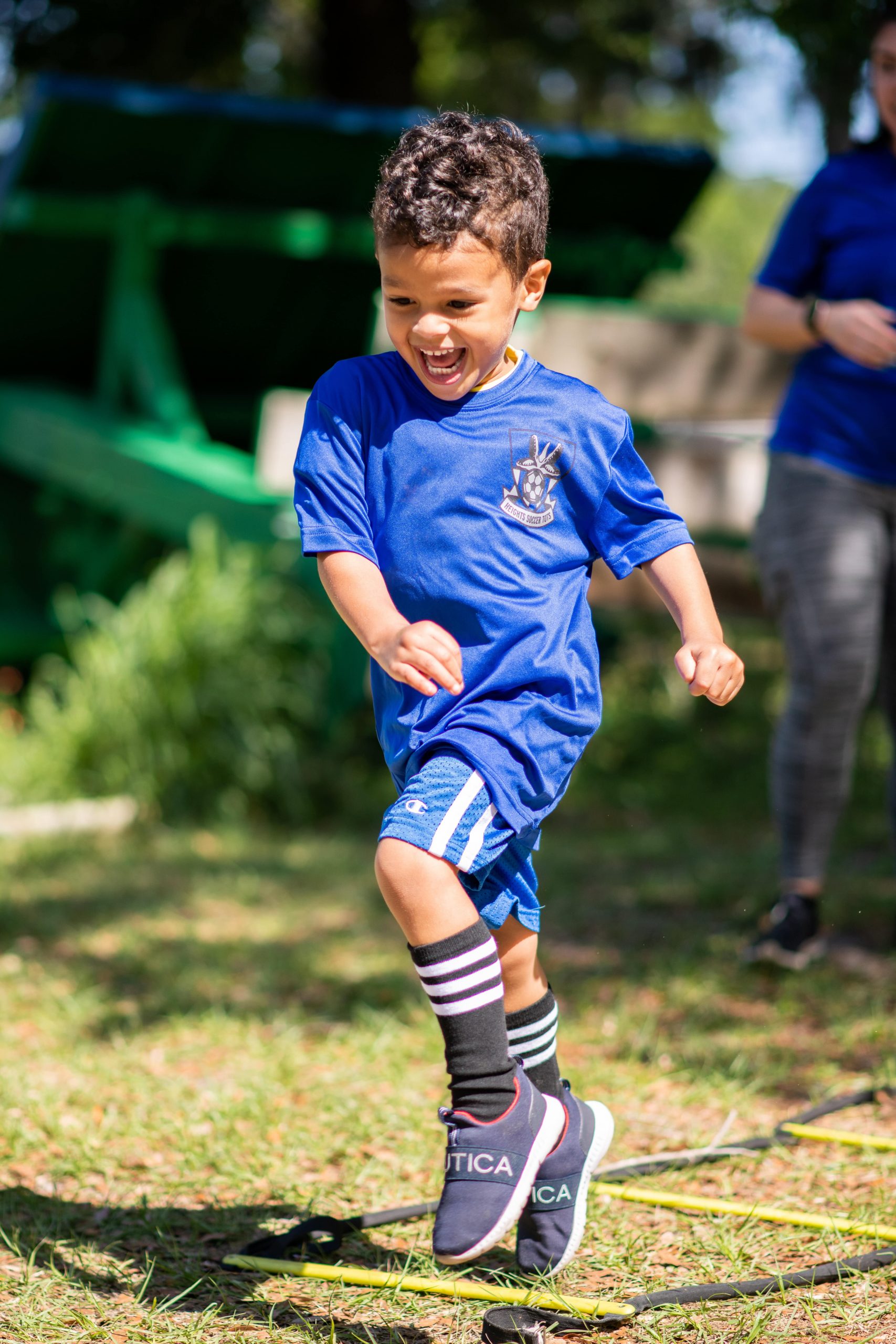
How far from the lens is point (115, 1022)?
12.6ft

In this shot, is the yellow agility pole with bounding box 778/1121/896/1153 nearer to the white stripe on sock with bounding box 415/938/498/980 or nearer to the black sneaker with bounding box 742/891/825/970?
the black sneaker with bounding box 742/891/825/970

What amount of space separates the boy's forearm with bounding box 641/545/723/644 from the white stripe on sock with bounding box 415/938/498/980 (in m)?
0.54

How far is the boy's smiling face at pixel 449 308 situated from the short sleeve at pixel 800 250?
1758mm

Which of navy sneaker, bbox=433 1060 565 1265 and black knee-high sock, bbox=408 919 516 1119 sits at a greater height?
black knee-high sock, bbox=408 919 516 1119

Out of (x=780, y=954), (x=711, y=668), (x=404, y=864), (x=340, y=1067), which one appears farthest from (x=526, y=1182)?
(x=780, y=954)

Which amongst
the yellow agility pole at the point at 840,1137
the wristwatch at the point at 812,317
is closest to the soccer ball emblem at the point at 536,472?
the yellow agility pole at the point at 840,1137

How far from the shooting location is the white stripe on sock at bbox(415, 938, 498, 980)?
2.12 m

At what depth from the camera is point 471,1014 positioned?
213 cm

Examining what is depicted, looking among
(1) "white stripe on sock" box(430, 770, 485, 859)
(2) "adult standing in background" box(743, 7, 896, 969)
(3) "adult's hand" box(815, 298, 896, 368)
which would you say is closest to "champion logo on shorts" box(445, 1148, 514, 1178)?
(1) "white stripe on sock" box(430, 770, 485, 859)

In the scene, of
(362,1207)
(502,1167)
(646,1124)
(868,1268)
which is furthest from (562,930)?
(502,1167)

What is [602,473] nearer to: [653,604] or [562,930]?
[562,930]

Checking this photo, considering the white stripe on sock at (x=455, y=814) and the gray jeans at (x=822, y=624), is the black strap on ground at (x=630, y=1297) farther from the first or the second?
the gray jeans at (x=822, y=624)

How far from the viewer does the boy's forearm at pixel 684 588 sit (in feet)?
7.37

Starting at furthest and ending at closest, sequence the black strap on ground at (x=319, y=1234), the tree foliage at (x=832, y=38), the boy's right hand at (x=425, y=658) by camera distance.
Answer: the tree foliage at (x=832, y=38), the black strap on ground at (x=319, y=1234), the boy's right hand at (x=425, y=658)
